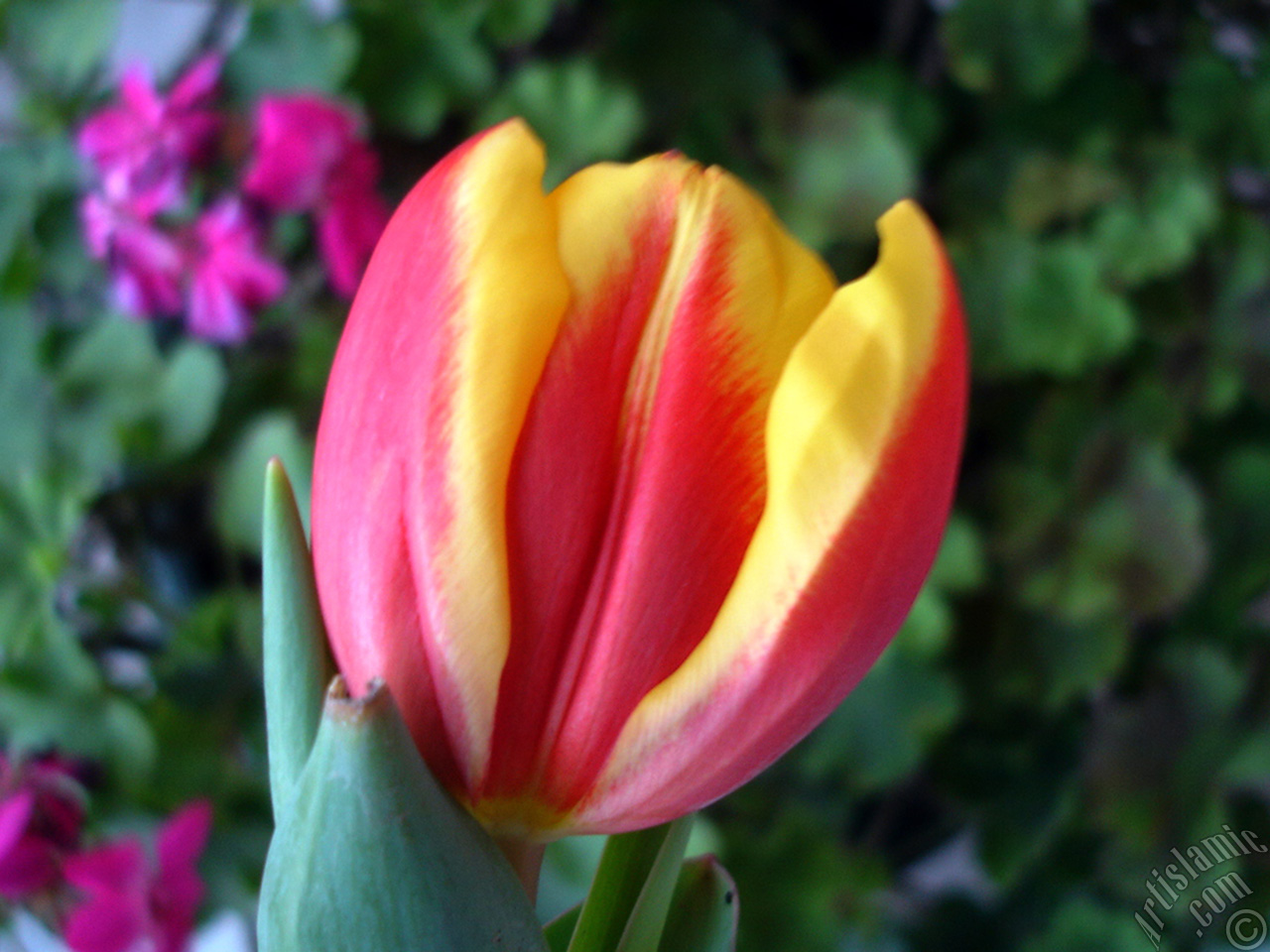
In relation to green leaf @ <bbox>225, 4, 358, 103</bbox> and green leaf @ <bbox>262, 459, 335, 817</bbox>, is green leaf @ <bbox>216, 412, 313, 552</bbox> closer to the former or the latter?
green leaf @ <bbox>225, 4, 358, 103</bbox>

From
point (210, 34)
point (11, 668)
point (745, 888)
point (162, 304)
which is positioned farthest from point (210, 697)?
point (210, 34)

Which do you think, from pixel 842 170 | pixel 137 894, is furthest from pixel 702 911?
pixel 842 170

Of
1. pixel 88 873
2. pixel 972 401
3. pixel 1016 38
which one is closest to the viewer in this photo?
pixel 88 873

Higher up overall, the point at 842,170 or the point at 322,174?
the point at 322,174

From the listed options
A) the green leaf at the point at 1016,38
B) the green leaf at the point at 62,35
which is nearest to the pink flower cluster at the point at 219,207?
the green leaf at the point at 62,35

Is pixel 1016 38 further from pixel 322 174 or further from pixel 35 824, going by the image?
pixel 35 824
